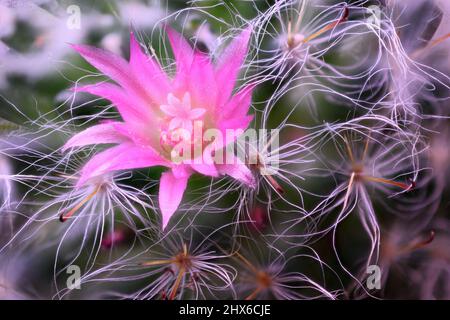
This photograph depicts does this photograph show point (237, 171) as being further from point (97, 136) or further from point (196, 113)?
point (97, 136)

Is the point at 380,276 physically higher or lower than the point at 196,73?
lower

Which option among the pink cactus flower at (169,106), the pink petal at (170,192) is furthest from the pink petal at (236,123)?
the pink petal at (170,192)

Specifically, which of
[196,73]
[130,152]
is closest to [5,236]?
[130,152]

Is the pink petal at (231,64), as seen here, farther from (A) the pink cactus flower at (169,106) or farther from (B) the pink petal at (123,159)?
(B) the pink petal at (123,159)

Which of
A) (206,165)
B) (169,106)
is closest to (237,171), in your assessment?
(206,165)

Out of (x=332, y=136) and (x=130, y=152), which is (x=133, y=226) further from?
(x=332, y=136)

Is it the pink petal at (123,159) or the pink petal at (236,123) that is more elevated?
the pink petal at (236,123)
